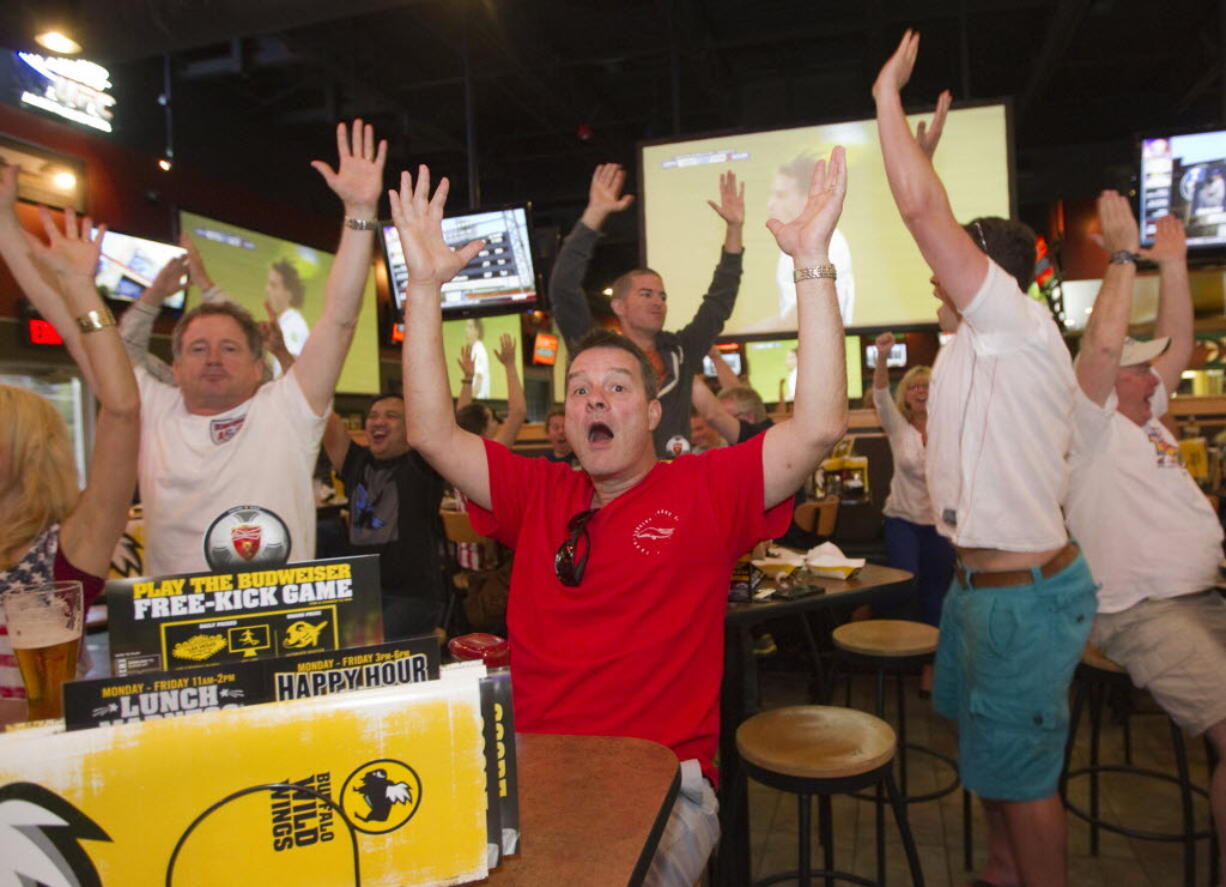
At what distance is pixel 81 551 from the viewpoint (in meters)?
1.60

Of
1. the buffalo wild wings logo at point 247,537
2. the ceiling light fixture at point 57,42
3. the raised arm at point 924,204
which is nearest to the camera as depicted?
the buffalo wild wings logo at point 247,537

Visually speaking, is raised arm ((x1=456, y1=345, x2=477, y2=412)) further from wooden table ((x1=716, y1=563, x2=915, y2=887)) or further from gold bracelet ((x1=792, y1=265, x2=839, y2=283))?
gold bracelet ((x1=792, y1=265, x2=839, y2=283))

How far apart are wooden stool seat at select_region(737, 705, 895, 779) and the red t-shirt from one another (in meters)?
0.40

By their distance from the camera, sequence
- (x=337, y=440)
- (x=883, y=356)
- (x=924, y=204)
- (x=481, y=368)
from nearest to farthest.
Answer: (x=924, y=204), (x=337, y=440), (x=883, y=356), (x=481, y=368)

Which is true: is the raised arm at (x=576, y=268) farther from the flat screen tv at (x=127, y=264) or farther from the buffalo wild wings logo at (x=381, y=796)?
the flat screen tv at (x=127, y=264)

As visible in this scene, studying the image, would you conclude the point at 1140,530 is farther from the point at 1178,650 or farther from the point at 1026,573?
the point at 1026,573

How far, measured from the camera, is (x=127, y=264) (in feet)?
24.1

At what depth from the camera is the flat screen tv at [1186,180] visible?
447cm

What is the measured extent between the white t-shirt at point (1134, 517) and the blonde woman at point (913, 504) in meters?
1.70

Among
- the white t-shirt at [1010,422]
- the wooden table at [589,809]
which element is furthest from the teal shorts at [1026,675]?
the wooden table at [589,809]

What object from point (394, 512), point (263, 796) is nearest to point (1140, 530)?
point (263, 796)

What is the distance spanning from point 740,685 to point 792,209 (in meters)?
2.62

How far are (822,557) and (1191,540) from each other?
3.37 ft

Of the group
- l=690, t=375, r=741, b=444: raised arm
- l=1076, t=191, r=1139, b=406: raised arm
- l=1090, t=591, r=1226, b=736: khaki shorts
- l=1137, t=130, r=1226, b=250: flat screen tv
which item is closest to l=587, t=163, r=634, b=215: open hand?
l=690, t=375, r=741, b=444: raised arm
